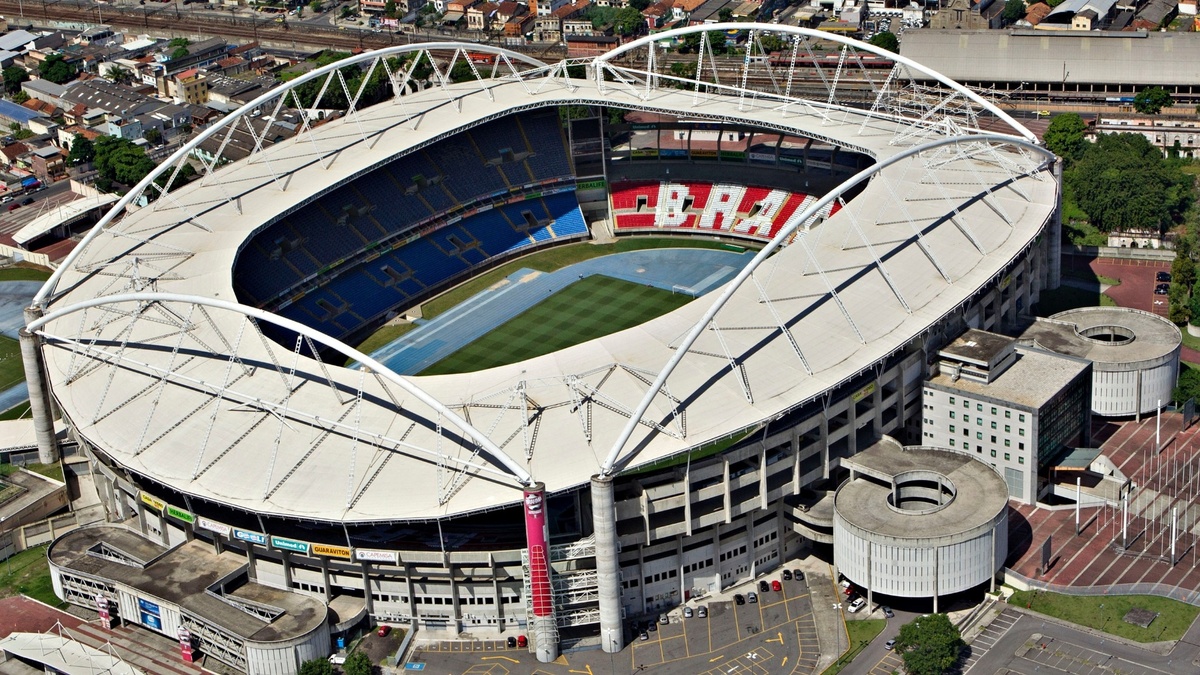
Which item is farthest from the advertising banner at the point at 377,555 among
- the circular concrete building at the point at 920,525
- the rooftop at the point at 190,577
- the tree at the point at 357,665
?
the circular concrete building at the point at 920,525

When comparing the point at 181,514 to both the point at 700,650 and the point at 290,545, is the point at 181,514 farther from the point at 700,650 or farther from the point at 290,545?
the point at 700,650

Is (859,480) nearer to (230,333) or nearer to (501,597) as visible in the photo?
(501,597)

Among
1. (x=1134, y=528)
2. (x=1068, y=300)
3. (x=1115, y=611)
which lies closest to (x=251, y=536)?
(x=1115, y=611)

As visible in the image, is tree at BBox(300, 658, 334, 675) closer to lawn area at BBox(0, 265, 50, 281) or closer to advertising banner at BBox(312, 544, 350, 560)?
advertising banner at BBox(312, 544, 350, 560)

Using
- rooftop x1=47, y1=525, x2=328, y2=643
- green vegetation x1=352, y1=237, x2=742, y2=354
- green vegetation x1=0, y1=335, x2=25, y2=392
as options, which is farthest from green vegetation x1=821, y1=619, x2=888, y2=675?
green vegetation x1=0, y1=335, x2=25, y2=392

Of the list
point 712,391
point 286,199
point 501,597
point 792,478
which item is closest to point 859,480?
point 792,478

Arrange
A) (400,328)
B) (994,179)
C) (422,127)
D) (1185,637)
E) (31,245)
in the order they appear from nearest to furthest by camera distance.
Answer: (1185,637) → (994,179) → (400,328) → (422,127) → (31,245)
